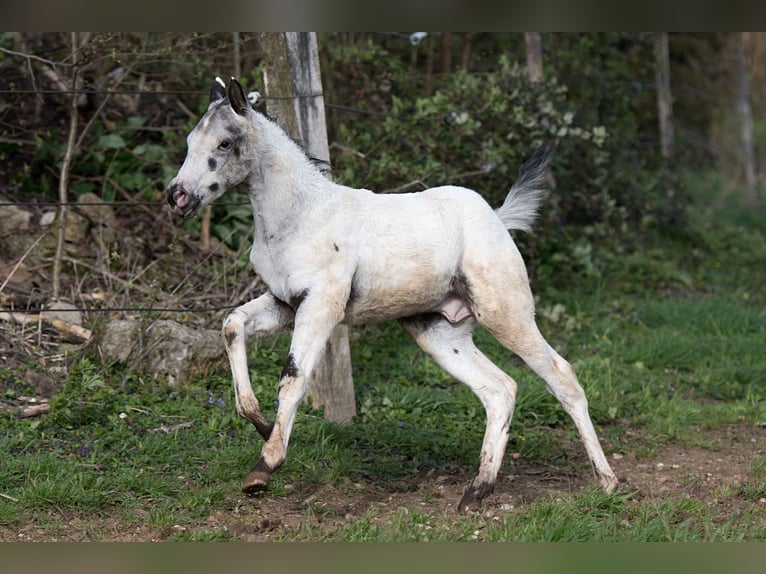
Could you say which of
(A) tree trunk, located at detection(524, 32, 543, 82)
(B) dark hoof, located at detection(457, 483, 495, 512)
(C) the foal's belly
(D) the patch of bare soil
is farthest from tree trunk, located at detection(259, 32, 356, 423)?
(A) tree trunk, located at detection(524, 32, 543, 82)

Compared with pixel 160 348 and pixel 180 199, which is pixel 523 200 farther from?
pixel 160 348

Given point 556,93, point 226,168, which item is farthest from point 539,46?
point 226,168

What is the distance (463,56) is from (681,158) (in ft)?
13.2

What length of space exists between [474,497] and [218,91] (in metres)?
2.41

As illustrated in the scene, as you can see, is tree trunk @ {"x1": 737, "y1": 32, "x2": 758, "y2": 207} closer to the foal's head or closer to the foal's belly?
the foal's belly

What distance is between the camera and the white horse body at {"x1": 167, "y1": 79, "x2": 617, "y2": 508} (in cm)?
464

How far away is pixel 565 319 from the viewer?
840 cm

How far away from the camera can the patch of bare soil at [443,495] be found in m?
4.53

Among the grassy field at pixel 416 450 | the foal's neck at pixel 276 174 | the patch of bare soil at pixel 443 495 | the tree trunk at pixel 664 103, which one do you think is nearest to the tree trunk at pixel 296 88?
the foal's neck at pixel 276 174

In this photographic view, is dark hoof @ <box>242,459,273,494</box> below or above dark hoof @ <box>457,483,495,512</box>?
above

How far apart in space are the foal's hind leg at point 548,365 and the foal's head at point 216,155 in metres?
1.51

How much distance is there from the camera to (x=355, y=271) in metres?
4.88

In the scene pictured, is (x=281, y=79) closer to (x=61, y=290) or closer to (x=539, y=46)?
(x=61, y=290)

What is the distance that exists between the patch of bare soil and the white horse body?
0.94 ft
